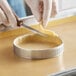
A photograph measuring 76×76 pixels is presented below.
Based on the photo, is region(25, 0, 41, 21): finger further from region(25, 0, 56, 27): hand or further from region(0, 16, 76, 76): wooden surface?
region(0, 16, 76, 76): wooden surface

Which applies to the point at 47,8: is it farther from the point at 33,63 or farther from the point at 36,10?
the point at 33,63

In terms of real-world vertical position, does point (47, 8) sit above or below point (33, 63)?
above

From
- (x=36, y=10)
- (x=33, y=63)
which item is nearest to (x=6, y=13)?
(x=36, y=10)

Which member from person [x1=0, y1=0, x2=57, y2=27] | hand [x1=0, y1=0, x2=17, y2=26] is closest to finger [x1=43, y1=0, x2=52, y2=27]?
person [x1=0, y1=0, x2=57, y2=27]

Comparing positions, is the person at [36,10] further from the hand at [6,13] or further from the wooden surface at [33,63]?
the wooden surface at [33,63]

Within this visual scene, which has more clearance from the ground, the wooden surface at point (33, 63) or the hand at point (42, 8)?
the hand at point (42, 8)

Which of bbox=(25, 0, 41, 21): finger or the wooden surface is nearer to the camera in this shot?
the wooden surface

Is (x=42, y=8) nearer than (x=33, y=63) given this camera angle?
No

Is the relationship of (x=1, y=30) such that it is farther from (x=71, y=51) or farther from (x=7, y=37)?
(x=71, y=51)

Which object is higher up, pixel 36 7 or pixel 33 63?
pixel 36 7

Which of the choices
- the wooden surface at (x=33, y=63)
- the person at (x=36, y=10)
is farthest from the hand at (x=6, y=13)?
the wooden surface at (x=33, y=63)

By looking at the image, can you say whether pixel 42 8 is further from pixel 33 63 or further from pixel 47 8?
pixel 33 63

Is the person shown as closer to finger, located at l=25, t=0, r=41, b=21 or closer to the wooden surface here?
finger, located at l=25, t=0, r=41, b=21

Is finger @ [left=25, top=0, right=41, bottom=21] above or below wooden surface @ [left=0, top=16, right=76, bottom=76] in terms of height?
above
